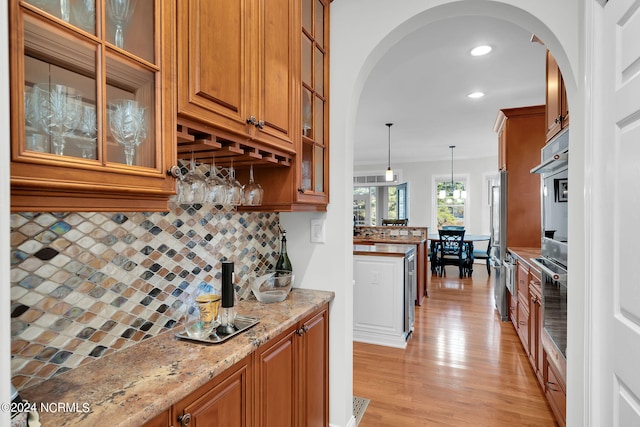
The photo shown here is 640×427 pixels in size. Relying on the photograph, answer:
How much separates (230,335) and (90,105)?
0.89m

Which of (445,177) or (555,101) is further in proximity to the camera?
(445,177)

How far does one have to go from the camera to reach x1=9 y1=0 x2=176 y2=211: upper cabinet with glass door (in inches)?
26.9

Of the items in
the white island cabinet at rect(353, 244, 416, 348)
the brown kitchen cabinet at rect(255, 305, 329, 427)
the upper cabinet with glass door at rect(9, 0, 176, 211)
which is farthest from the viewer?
the white island cabinet at rect(353, 244, 416, 348)

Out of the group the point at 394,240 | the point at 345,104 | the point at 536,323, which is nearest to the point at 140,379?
the point at 345,104

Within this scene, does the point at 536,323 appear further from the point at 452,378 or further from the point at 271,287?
the point at 271,287

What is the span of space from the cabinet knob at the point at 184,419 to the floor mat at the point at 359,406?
1565 mm

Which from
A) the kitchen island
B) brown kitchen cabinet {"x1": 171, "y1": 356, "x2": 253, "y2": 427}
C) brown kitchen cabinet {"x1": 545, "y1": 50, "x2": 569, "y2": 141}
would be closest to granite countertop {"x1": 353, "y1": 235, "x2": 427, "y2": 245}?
the kitchen island

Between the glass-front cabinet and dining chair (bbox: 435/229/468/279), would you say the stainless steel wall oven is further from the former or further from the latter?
dining chair (bbox: 435/229/468/279)

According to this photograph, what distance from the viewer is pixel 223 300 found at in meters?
1.33

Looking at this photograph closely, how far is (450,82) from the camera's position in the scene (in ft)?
12.2

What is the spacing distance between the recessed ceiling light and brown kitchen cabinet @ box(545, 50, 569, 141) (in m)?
0.54

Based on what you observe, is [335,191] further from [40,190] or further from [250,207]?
[40,190]

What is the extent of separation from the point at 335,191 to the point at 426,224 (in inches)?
295

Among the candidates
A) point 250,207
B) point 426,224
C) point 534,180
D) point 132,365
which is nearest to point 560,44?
point 250,207
